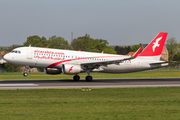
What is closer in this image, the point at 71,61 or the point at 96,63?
the point at 96,63

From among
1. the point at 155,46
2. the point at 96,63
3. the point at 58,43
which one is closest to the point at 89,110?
the point at 96,63

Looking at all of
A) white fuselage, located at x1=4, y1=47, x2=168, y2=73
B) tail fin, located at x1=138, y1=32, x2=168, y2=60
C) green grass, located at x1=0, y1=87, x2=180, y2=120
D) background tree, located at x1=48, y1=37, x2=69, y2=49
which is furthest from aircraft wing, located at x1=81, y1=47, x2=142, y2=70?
background tree, located at x1=48, y1=37, x2=69, y2=49

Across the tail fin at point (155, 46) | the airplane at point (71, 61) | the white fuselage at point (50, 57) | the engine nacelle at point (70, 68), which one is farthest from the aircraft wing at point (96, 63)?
the tail fin at point (155, 46)

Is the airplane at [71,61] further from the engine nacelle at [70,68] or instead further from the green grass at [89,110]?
the green grass at [89,110]

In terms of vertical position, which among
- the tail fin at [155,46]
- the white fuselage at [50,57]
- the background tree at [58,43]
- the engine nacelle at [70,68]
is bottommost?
the engine nacelle at [70,68]

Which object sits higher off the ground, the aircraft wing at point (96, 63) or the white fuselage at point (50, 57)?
the white fuselage at point (50, 57)

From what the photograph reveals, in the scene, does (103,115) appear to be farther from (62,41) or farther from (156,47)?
(62,41)

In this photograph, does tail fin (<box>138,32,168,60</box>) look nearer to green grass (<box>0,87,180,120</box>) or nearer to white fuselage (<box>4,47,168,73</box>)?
white fuselage (<box>4,47,168,73</box>)

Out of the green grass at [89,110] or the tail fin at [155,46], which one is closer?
the green grass at [89,110]

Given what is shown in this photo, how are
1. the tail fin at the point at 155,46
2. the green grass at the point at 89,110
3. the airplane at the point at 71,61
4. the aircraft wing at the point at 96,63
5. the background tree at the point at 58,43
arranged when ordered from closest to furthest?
the green grass at the point at 89,110
the airplane at the point at 71,61
the aircraft wing at the point at 96,63
the tail fin at the point at 155,46
the background tree at the point at 58,43

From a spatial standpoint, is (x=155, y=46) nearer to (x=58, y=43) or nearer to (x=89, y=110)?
(x=89, y=110)

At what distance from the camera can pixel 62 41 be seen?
133750 mm

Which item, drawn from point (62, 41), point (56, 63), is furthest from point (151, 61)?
point (62, 41)

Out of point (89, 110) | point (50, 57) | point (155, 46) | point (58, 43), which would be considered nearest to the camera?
point (89, 110)
